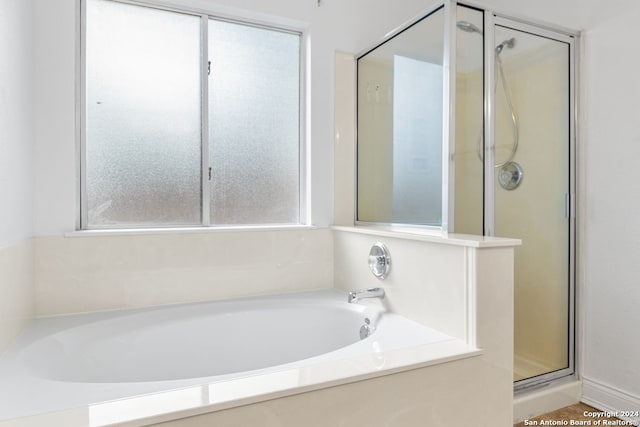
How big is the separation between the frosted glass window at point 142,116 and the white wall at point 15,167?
11.3 inches

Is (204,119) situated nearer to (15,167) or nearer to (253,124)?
(253,124)

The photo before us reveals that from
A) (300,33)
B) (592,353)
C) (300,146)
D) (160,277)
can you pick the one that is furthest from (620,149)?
(160,277)

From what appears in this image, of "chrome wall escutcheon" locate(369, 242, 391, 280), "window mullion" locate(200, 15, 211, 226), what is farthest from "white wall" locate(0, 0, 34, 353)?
"chrome wall escutcheon" locate(369, 242, 391, 280)

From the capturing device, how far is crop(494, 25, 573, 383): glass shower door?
6.28ft

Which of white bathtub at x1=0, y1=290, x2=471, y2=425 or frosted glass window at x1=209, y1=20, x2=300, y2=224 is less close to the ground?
frosted glass window at x1=209, y1=20, x2=300, y2=224

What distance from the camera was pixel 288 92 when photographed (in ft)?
7.53

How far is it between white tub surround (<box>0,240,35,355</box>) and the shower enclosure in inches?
63.7

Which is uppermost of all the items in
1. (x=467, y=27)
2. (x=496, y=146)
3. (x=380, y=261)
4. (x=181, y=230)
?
(x=467, y=27)

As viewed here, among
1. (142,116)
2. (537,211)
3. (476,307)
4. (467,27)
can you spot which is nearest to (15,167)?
(142,116)

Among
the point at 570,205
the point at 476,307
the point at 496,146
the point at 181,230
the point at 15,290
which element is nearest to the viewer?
the point at 476,307

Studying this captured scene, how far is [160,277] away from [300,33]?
1.61 m

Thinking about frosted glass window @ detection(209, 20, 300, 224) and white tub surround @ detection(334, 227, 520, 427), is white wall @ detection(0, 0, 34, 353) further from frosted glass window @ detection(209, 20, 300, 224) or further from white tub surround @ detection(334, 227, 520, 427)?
white tub surround @ detection(334, 227, 520, 427)

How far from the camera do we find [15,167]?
55.2 inches

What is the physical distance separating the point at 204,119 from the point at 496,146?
4.92 feet
